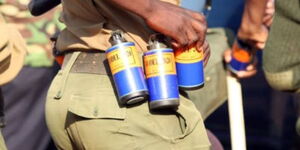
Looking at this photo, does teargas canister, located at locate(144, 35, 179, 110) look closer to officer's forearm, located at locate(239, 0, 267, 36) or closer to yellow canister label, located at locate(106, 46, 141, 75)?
yellow canister label, located at locate(106, 46, 141, 75)

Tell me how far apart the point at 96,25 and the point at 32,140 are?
1.28 m

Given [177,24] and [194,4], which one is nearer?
[177,24]

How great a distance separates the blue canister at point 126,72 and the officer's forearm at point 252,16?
1262 mm

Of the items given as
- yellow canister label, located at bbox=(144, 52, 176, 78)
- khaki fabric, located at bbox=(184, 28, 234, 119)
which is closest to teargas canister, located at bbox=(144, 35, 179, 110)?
yellow canister label, located at bbox=(144, 52, 176, 78)

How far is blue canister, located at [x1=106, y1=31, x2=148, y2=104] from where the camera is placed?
2.04m

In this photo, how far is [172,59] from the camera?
2123 mm

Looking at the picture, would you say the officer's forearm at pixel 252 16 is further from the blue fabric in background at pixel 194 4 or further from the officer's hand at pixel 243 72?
the blue fabric in background at pixel 194 4

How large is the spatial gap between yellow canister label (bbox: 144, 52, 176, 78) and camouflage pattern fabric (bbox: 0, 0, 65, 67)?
45.0 inches

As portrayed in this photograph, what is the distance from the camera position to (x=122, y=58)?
205 centimetres

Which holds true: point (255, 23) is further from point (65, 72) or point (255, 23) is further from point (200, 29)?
point (65, 72)

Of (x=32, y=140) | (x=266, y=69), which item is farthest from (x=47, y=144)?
(x=266, y=69)

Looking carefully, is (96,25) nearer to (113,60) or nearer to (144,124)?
(113,60)

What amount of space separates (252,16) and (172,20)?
121cm

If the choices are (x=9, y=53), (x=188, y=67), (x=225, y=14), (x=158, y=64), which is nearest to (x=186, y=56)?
(x=188, y=67)
